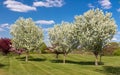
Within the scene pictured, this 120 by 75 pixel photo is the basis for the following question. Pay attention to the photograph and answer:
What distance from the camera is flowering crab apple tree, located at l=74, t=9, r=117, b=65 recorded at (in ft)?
130

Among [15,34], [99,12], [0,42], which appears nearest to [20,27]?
[15,34]

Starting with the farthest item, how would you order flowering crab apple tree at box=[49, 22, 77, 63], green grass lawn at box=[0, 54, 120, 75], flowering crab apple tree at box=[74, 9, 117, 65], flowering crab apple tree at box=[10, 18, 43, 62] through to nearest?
flowering crab apple tree at box=[10, 18, 43, 62] → flowering crab apple tree at box=[49, 22, 77, 63] → flowering crab apple tree at box=[74, 9, 117, 65] → green grass lawn at box=[0, 54, 120, 75]

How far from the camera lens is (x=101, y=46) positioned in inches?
1711

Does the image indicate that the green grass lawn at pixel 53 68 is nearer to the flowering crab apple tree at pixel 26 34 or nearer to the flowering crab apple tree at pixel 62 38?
the flowering crab apple tree at pixel 62 38

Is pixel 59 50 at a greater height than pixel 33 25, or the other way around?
pixel 33 25

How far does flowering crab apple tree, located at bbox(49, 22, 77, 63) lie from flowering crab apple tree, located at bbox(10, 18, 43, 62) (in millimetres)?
3532

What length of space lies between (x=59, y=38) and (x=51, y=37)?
2.43 m

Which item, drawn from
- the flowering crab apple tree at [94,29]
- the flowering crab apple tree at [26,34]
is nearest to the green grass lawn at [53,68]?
the flowering crab apple tree at [94,29]

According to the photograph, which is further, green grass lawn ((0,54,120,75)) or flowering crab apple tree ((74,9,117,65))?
flowering crab apple tree ((74,9,117,65))

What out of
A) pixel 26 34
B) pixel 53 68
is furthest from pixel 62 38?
pixel 53 68

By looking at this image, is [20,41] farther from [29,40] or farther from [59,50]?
[59,50]

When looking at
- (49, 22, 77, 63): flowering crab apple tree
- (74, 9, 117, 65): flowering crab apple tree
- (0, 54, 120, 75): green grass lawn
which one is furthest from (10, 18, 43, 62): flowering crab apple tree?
(74, 9, 117, 65): flowering crab apple tree

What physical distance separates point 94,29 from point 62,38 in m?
16.3

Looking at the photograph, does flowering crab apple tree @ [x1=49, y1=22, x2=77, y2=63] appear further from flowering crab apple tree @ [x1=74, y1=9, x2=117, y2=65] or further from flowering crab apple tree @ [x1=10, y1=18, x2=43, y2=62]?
flowering crab apple tree @ [x1=74, y1=9, x2=117, y2=65]
